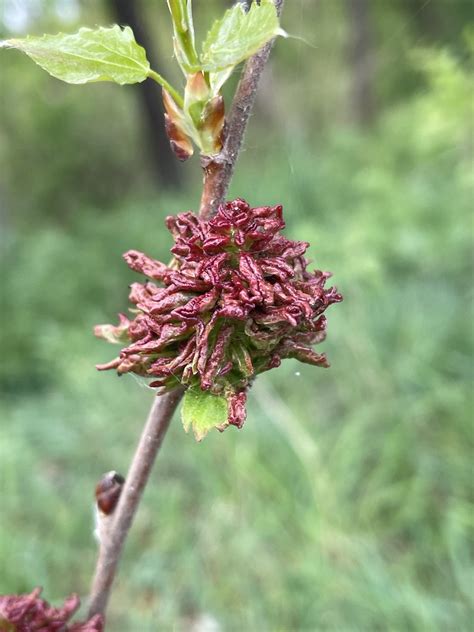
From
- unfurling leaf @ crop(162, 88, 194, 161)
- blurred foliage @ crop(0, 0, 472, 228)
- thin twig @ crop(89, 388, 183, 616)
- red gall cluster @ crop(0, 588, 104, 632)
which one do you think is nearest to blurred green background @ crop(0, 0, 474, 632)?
unfurling leaf @ crop(162, 88, 194, 161)

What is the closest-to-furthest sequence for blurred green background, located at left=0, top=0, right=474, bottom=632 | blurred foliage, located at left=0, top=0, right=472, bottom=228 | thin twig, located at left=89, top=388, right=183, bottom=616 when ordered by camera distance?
thin twig, located at left=89, top=388, right=183, bottom=616, blurred green background, located at left=0, top=0, right=474, bottom=632, blurred foliage, located at left=0, top=0, right=472, bottom=228

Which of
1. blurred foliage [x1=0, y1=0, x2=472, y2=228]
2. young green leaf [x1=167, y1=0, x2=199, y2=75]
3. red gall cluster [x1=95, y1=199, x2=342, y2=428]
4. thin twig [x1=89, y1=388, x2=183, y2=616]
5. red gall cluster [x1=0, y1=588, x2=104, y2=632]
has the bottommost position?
red gall cluster [x1=0, y1=588, x2=104, y2=632]

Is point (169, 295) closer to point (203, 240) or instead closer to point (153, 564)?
point (203, 240)

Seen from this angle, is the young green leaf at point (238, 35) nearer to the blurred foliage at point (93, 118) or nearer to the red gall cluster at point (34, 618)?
the red gall cluster at point (34, 618)

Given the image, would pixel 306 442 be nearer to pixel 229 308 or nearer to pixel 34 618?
pixel 34 618

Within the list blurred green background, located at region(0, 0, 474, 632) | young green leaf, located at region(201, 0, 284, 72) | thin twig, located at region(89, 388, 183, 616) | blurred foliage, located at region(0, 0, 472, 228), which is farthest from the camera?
blurred foliage, located at region(0, 0, 472, 228)

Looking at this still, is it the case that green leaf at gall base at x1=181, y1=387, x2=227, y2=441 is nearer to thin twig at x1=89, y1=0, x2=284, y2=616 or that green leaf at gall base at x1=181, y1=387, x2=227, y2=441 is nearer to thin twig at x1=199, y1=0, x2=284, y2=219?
thin twig at x1=89, y1=0, x2=284, y2=616

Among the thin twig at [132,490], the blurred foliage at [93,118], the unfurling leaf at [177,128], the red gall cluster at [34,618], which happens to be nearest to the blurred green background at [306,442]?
the unfurling leaf at [177,128]
